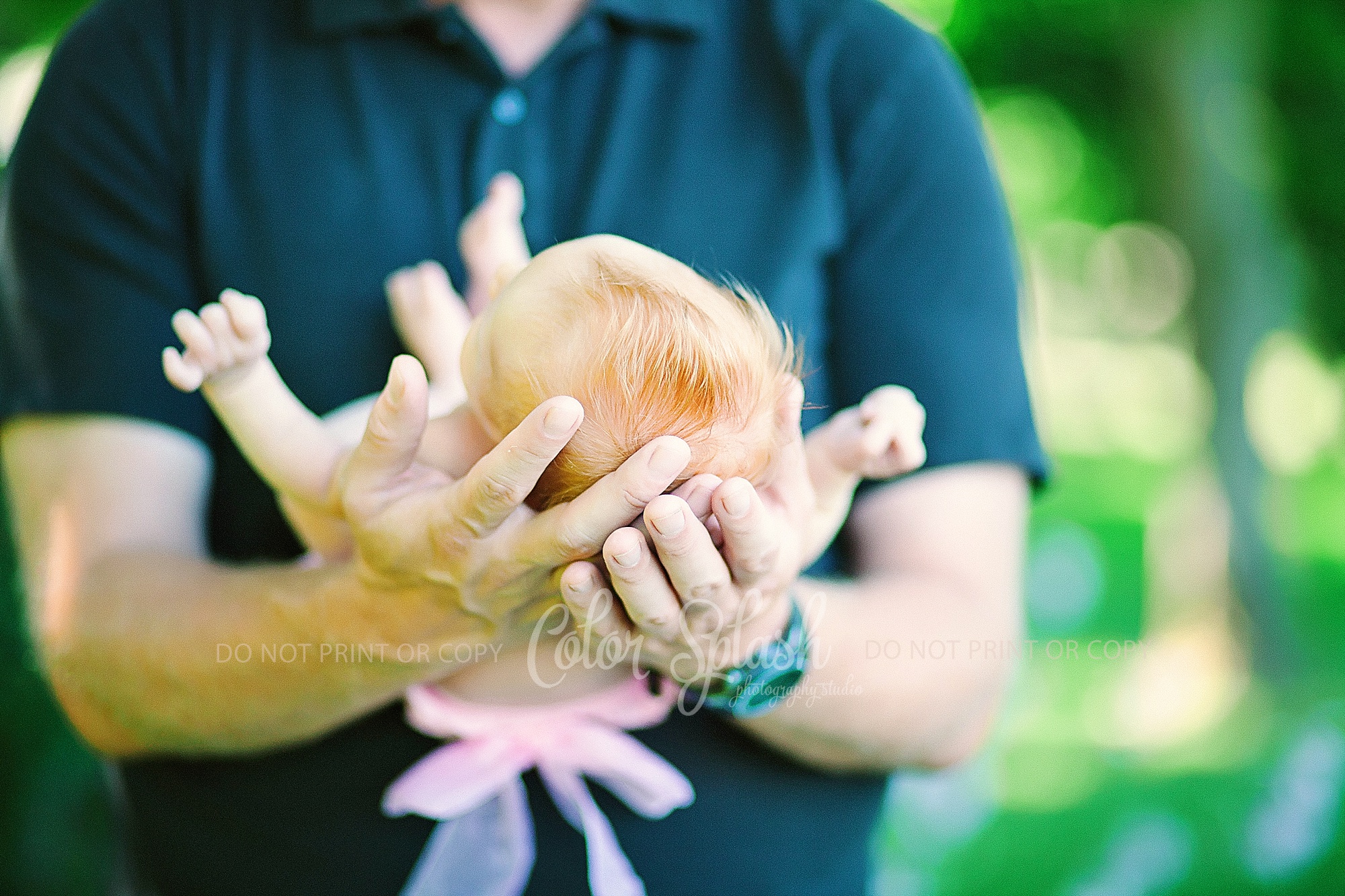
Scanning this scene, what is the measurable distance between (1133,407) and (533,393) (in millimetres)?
6278

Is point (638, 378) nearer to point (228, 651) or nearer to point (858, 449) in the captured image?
point (858, 449)

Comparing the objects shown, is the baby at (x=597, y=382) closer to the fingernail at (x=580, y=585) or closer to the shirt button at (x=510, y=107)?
the fingernail at (x=580, y=585)

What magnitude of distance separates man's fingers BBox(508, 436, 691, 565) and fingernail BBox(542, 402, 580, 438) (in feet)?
0.16

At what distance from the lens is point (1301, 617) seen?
382cm

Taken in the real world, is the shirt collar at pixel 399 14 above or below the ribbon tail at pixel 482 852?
above

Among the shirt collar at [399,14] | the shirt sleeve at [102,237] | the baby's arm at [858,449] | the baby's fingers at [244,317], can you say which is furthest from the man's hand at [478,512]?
the shirt collar at [399,14]

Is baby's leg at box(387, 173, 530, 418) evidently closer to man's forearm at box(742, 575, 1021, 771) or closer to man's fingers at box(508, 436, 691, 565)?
man's fingers at box(508, 436, 691, 565)

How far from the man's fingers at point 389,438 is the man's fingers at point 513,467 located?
2.1 inches

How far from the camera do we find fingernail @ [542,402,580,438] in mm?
659

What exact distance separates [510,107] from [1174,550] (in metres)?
4.00

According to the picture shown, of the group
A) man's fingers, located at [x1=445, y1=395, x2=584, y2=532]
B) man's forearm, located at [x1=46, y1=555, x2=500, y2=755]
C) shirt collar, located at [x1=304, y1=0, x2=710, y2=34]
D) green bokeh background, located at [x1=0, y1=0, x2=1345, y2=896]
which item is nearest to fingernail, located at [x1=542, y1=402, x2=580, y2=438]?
man's fingers, located at [x1=445, y1=395, x2=584, y2=532]

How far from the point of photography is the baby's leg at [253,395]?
76 cm

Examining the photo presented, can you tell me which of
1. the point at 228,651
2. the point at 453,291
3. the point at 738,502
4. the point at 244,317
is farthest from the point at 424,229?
the point at 738,502

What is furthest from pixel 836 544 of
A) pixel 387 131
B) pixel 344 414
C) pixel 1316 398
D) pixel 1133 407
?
pixel 1133 407
